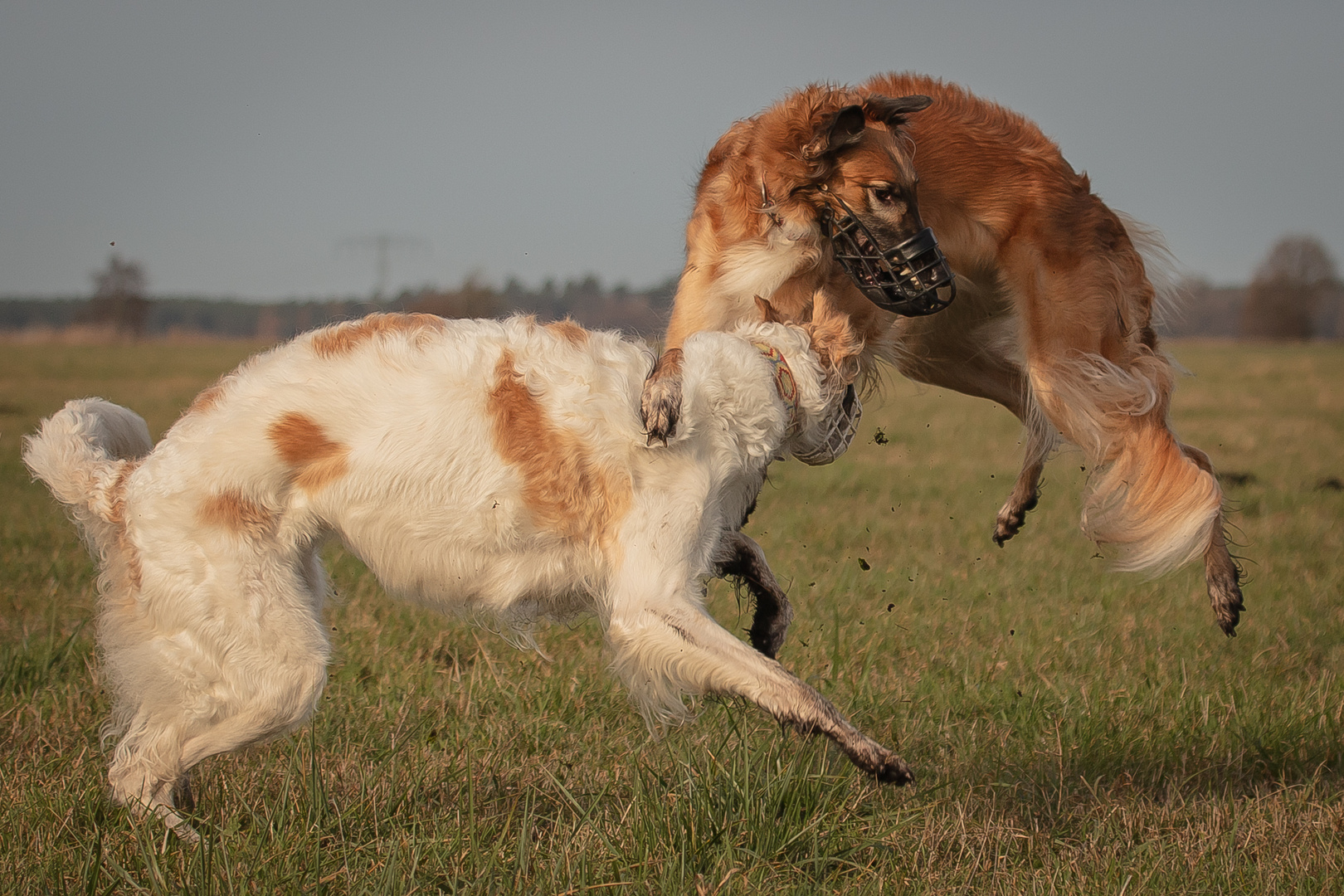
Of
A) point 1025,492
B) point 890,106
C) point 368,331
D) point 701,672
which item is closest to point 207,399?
point 368,331

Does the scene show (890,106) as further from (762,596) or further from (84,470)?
(84,470)

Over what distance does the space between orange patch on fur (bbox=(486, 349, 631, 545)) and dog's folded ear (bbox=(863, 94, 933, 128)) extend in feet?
5.72

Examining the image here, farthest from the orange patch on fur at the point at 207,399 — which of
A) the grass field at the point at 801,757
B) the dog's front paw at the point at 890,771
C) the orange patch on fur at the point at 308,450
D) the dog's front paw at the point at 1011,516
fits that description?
the dog's front paw at the point at 1011,516

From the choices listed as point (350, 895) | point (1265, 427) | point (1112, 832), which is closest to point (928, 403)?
point (1265, 427)

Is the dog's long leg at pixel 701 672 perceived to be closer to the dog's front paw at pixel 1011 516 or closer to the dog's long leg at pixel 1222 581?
the dog's long leg at pixel 1222 581

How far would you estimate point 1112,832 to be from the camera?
3.24 metres

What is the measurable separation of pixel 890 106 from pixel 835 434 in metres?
1.35

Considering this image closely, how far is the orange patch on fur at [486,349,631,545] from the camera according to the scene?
2.98 metres

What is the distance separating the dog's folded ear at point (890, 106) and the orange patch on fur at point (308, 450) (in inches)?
85.6

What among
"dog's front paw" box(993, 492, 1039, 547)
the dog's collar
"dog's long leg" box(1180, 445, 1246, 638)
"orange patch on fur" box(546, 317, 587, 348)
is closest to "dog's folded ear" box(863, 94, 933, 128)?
the dog's collar

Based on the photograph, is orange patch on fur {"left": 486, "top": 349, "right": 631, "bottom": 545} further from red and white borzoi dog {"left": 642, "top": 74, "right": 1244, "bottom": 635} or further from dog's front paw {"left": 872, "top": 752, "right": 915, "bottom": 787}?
red and white borzoi dog {"left": 642, "top": 74, "right": 1244, "bottom": 635}

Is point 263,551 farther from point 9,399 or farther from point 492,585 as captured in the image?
point 9,399

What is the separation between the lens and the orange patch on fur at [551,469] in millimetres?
2984

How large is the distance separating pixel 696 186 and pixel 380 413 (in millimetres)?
1889
